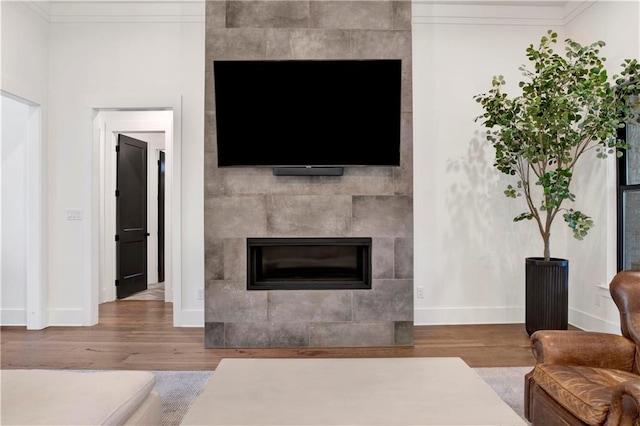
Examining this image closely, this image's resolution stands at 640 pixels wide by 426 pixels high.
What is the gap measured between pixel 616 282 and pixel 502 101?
214 centimetres

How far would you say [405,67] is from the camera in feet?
12.1

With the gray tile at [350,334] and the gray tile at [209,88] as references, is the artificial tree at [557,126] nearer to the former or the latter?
the gray tile at [350,334]

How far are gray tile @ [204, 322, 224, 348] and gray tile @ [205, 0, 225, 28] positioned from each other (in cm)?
259

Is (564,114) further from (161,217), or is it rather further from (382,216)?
(161,217)

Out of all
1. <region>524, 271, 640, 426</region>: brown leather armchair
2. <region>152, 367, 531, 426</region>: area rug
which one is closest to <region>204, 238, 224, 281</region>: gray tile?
Result: <region>152, 367, 531, 426</region>: area rug

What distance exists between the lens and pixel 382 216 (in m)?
3.70

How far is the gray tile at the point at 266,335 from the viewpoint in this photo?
3.64 m

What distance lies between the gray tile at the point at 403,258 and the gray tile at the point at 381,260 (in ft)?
0.17

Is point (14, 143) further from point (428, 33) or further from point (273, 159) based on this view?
point (428, 33)

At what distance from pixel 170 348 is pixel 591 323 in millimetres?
3885

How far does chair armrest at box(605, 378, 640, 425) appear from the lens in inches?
57.3

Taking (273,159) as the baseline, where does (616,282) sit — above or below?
below

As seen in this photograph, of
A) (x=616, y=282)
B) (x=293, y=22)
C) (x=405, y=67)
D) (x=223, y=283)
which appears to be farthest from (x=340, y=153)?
(x=616, y=282)

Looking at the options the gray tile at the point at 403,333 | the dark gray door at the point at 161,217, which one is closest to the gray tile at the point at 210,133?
the gray tile at the point at 403,333
